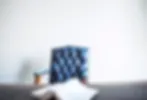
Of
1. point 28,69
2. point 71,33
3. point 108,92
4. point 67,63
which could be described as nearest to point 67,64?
point 67,63

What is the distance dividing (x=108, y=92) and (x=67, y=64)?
2.31 feet

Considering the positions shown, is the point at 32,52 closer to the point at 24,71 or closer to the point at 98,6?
the point at 24,71

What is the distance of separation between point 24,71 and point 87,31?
92cm

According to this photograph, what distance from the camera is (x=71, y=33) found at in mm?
2848

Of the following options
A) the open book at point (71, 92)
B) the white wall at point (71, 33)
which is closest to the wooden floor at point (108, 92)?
the open book at point (71, 92)

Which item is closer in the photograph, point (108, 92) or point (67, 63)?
point (108, 92)

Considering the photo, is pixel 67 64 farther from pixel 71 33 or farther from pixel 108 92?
pixel 71 33

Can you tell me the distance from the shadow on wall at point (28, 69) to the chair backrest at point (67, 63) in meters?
0.80

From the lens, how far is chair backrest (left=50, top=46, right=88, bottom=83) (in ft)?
6.68

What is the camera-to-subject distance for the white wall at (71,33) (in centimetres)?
279

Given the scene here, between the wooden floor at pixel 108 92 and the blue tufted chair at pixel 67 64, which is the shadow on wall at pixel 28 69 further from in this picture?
the wooden floor at pixel 108 92

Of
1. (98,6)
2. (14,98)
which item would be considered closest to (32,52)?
(98,6)

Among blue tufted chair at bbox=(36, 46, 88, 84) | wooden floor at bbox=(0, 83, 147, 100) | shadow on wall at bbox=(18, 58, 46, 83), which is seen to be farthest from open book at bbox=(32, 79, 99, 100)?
shadow on wall at bbox=(18, 58, 46, 83)

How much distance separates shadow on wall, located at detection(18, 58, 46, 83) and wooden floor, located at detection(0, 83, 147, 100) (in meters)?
1.28
